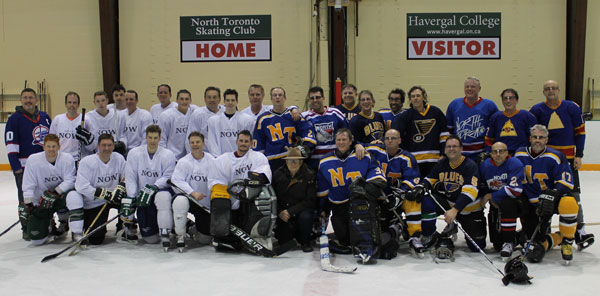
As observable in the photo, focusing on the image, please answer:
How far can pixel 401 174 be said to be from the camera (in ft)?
13.4

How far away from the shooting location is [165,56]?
33.6 feet

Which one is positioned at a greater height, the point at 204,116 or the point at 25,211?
the point at 204,116

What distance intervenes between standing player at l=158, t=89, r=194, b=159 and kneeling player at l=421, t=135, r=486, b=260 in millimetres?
2606

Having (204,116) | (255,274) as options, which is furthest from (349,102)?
(255,274)

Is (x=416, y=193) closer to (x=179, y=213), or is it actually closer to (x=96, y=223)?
(x=179, y=213)

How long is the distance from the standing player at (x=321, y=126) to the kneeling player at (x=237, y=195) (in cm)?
55

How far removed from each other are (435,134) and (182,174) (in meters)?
2.23

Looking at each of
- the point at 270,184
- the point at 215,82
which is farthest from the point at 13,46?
the point at 270,184

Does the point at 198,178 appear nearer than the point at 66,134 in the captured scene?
Yes

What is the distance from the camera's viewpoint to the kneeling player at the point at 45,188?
4.25 m

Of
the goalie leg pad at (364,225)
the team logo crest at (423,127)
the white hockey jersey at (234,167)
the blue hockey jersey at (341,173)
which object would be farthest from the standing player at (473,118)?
the white hockey jersey at (234,167)

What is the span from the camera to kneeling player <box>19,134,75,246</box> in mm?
4250

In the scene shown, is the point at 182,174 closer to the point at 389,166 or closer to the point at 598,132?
the point at 389,166

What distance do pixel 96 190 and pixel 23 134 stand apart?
126cm
